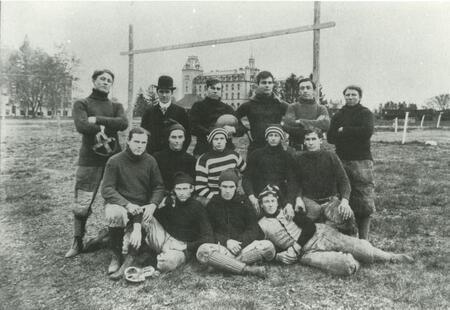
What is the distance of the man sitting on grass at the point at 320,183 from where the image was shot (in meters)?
4.37

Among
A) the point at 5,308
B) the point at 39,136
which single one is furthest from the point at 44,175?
the point at 39,136

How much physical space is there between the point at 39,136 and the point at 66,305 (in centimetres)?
1972

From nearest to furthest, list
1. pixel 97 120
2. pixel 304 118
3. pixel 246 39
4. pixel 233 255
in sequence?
pixel 233 255, pixel 97 120, pixel 304 118, pixel 246 39

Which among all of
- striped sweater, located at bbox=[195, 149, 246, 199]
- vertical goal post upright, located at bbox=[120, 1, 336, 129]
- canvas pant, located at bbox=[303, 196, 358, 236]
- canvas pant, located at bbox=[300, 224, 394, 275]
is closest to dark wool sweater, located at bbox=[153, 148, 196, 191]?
striped sweater, located at bbox=[195, 149, 246, 199]

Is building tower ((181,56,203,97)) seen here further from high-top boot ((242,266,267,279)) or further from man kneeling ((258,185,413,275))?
high-top boot ((242,266,267,279))

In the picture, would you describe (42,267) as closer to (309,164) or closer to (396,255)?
(309,164)

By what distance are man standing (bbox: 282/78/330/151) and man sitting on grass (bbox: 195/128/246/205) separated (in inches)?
33.9

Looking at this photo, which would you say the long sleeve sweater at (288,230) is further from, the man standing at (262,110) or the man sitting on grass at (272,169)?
the man standing at (262,110)

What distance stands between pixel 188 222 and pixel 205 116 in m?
1.65

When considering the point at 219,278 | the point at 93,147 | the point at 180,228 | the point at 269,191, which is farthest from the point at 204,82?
the point at 219,278

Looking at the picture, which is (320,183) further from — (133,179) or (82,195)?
(82,195)

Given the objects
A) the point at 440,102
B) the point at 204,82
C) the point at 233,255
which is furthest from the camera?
the point at 440,102

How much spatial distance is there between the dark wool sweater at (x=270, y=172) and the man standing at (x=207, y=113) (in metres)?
0.68

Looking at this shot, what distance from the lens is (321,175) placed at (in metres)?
4.48
